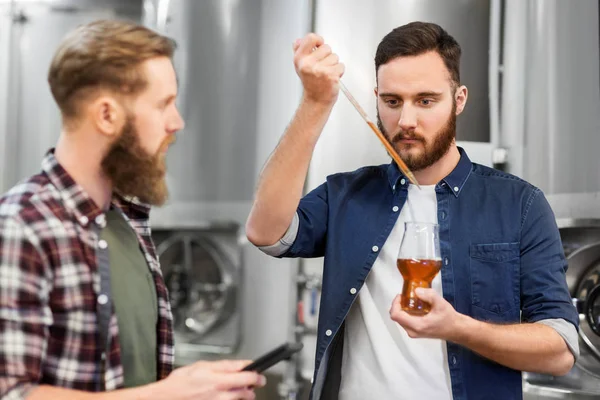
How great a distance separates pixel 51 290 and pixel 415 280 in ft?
2.02

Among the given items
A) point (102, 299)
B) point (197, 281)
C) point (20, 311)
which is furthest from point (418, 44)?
point (197, 281)

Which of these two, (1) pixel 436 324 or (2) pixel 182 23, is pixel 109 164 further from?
(2) pixel 182 23

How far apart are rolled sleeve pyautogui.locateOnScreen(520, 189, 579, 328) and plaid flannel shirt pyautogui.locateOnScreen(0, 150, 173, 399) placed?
2.75 feet

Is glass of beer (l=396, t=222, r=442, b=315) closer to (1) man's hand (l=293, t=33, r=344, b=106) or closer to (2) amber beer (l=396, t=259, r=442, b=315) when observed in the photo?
(2) amber beer (l=396, t=259, r=442, b=315)

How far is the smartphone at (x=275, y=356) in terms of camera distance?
3.08 ft

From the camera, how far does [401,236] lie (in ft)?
4.93

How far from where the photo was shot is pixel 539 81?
2.00 m

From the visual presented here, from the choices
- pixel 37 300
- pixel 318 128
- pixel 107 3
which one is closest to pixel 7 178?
pixel 107 3

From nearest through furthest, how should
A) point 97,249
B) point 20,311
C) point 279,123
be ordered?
1. point 20,311
2. point 97,249
3. point 279,123

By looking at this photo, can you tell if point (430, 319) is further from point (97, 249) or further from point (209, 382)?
point (97, 249)

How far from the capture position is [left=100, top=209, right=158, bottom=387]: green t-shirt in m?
1.05

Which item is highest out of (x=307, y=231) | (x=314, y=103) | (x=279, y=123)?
(x=279, y=123)

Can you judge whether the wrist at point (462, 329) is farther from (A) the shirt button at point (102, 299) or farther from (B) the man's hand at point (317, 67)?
(A) the shirt button at point (102, 299)

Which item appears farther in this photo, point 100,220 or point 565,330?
point 565,330
